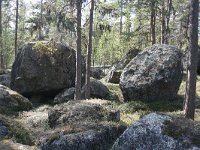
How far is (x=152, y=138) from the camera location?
Result: 9.76 m

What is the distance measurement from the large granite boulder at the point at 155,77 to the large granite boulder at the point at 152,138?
1451cm

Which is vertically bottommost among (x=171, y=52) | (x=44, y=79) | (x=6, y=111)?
(x=6, y=111)

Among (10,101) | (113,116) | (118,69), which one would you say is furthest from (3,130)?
(118,69)

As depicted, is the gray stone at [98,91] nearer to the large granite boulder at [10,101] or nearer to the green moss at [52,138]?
the large granite boulder at [10,101]

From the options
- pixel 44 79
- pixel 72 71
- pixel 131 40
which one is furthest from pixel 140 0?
pixel 44 79

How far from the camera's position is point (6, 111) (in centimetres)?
2466

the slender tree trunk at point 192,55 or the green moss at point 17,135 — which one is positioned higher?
the slender tree trunk at point 192,55

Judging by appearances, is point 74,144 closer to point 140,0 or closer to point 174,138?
point 174,138

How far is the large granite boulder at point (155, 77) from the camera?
2472 centimetres

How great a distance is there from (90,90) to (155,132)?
801 inches

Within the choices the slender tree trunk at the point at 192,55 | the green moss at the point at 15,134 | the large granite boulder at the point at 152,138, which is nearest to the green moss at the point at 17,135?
the green moss at the point at 15,134

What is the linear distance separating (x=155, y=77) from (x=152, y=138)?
15.1m

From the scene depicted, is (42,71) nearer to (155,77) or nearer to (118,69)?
(118,69)

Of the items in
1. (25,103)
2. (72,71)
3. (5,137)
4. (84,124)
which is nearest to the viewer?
(5,137)
